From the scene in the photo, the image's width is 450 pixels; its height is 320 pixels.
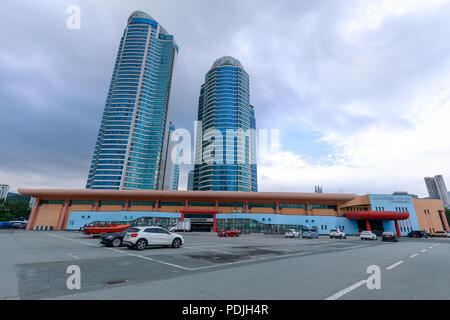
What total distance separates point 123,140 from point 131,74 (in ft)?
145

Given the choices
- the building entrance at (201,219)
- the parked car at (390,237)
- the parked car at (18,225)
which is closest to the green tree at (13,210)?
the parked car at (18,225)

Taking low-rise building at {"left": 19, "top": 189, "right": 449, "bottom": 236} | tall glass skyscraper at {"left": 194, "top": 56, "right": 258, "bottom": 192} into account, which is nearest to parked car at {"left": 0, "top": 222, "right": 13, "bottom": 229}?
low-rise building at {"left": 19, "top": 189, "right": 449, "bottom": 236}

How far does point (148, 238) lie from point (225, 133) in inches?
3864

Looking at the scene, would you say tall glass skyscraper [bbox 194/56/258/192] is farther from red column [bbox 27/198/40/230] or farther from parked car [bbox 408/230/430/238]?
parked car [bbox 408/230/430/238]

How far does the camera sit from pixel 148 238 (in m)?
14.0

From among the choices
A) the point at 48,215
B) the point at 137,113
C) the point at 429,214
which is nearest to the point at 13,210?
the point at 48,215

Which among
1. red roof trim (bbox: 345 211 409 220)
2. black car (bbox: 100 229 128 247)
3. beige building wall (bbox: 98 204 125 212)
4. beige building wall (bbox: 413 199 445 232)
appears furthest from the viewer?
beige building wall (bbox: 98 204 125 212)

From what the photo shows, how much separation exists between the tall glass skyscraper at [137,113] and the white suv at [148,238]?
9667 cm

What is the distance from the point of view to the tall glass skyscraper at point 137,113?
103 metres

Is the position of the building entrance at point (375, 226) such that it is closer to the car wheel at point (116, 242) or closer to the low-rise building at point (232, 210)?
the low-rise building at point (232, 210)

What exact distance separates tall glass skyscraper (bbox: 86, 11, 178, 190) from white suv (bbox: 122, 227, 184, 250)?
96668 mm

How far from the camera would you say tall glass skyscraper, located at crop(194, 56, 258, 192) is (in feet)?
346

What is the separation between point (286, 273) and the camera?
271 inches
